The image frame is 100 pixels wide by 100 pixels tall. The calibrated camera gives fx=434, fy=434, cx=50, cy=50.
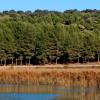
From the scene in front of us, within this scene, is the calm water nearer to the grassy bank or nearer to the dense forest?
the grassy bank

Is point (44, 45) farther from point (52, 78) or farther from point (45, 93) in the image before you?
point (45, 93)

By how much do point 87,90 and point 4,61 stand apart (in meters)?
64.1

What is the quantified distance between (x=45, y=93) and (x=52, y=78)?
549 cm

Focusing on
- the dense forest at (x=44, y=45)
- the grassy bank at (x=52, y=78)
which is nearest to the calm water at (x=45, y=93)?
the grassy bank at (x=52, y=78)

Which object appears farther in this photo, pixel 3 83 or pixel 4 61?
pixel 4 61

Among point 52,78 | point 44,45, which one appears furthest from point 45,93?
point 44,45

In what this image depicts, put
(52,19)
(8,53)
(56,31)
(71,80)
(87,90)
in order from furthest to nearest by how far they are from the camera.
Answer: (52,19) < (56,31) < (8,53) < (71,80) < (87,90)

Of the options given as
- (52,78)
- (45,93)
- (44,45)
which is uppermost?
(44,45)

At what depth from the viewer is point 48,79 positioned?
3869 centimetres

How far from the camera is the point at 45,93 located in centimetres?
3344

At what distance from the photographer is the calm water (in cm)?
3006

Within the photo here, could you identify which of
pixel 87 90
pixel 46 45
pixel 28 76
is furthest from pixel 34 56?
pixel 87 90

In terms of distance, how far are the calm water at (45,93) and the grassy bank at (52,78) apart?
149 centimetres

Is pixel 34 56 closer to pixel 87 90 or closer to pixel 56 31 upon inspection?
pixel 56 31
